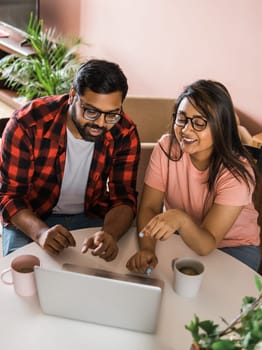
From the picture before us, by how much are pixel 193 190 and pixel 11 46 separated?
2.90m

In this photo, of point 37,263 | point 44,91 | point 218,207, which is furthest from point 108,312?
point 44,91

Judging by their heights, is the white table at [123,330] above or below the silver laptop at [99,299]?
below

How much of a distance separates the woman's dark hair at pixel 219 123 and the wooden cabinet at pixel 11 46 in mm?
2575

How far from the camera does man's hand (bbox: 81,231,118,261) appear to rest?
55.1 inches

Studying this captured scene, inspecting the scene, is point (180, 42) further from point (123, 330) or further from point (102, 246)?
point (123, 330)

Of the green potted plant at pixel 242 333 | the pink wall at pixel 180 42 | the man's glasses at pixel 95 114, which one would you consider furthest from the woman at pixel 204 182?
the pink wall at pixel 180 42

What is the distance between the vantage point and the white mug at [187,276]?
1.28 meters

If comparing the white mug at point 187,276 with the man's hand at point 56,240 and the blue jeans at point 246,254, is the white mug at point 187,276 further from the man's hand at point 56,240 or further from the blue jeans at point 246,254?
the blue jeans at point 246,254

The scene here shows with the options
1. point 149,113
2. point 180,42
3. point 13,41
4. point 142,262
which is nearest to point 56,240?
point 142,262

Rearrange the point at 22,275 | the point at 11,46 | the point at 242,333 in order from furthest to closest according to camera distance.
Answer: the point at 11,46 < the point at 22,275 < the point at 242,333

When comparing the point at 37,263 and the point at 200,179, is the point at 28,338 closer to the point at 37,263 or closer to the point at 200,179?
the point at 37,263

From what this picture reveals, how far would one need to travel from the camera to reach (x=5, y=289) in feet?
4.20

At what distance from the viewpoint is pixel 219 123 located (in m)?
1.58

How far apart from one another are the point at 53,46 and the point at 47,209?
2191 mm
